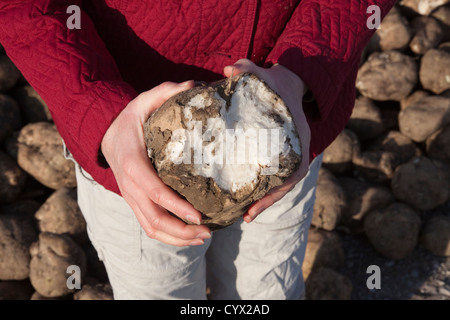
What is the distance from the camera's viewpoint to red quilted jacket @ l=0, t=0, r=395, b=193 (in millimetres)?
1223

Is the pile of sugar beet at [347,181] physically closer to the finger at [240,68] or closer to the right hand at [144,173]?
the right hand at [144,173]

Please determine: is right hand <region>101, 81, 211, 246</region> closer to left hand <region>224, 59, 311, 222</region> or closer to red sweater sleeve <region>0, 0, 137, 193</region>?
red sweater sleeve <region>0, 0, 137, 193</region>

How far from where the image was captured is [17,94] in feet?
11.2

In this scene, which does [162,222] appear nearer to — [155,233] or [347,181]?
[155,233]

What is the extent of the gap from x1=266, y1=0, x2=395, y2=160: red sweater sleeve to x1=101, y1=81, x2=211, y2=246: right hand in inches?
13.6

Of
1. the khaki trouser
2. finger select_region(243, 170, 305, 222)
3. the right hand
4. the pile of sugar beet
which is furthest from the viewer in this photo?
the pile of sugar beet

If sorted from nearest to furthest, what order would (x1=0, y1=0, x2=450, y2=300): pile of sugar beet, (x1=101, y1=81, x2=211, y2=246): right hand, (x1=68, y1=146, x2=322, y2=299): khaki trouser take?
(x1=101, y1=81, x2=211, y2=246): right hand, (x1=68, y1=146, x2=322, y2=299): khaki trouser, (x1=0, y1=0, x2=450, y2=300): pile of sugar beet

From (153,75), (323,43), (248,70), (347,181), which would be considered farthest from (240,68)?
(347,181)

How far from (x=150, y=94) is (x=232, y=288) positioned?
4.09 ft

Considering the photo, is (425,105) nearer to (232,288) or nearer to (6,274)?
(232,288)

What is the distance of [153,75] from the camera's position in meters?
1.51

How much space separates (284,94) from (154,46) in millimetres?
479

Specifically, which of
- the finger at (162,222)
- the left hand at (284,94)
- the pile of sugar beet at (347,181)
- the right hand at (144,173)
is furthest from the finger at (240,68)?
the pile of sugar beet at (347,181)

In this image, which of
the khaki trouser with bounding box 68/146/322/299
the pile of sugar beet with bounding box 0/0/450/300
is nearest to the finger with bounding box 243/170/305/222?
the khaki trouser with bounding box 68/146/322/299
